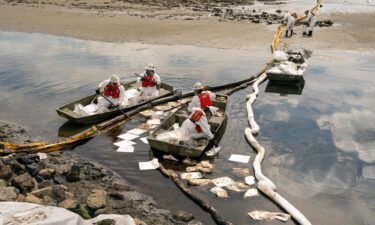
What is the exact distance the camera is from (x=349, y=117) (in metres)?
15.5

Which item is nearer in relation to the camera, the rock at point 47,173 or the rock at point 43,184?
the rock at point 43,184

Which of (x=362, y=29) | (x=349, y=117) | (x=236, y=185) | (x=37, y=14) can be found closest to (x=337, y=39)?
(x=362, y=29)

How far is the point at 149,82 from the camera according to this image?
1639 cm

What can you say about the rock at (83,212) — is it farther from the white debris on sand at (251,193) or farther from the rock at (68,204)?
the white debris on sand at (251,193)

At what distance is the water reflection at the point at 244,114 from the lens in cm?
1006

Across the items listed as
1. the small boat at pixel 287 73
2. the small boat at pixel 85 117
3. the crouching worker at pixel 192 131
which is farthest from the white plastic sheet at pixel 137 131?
the small boat at pixel 287 73

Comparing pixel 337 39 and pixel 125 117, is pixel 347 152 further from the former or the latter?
pixel 337 39

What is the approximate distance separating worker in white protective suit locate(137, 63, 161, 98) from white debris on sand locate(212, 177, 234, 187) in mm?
7217

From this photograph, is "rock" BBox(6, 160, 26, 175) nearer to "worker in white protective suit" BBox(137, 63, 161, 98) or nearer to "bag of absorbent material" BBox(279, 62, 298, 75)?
"worker in white protective suit" BBox(137, 63, 161, 98)

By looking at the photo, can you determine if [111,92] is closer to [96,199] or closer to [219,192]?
[96,199]

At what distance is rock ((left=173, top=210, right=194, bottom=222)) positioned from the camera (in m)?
8.81

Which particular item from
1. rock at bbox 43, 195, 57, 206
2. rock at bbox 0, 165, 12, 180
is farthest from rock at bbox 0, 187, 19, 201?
rock at bbox 0, 165, 12, 180

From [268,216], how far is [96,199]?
4791 mm

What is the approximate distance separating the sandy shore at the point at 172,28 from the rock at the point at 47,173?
69.2ft
